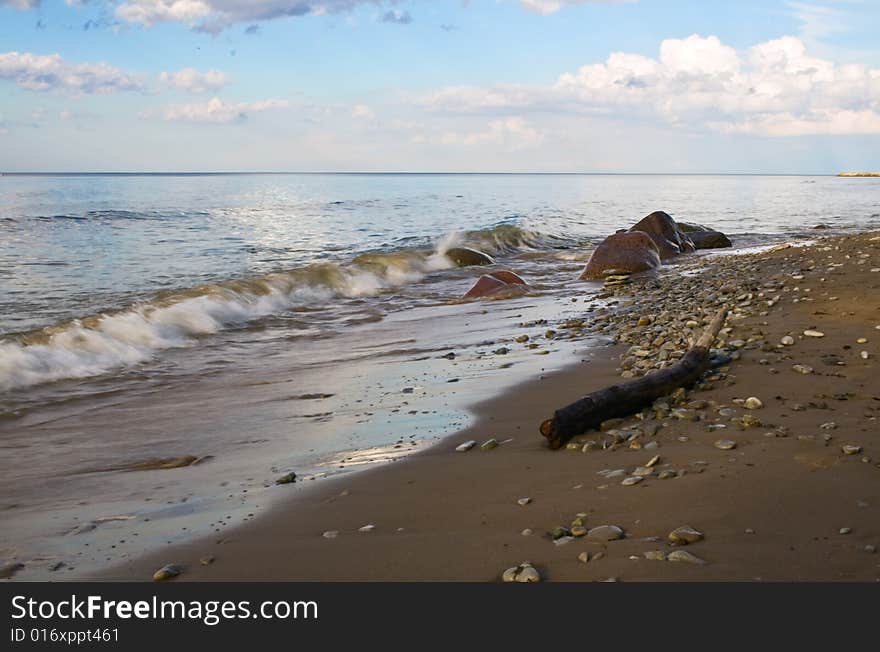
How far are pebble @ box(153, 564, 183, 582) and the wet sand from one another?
0.15ft

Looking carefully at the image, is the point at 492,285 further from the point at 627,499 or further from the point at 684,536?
the point at 684,536

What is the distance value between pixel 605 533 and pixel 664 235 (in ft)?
60.0

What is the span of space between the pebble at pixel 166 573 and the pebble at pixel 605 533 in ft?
6.46

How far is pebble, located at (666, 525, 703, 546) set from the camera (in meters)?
3.34

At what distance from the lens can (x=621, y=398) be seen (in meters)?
5.37

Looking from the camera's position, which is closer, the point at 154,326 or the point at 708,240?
the point at 154,326

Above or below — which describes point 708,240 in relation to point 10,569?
above

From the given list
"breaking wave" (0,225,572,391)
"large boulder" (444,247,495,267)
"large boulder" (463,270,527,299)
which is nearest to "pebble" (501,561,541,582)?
"breaking wave" (0,225,572,391)

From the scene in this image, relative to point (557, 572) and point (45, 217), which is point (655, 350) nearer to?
point (557, 572)

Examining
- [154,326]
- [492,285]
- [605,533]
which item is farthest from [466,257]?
[605,533]
